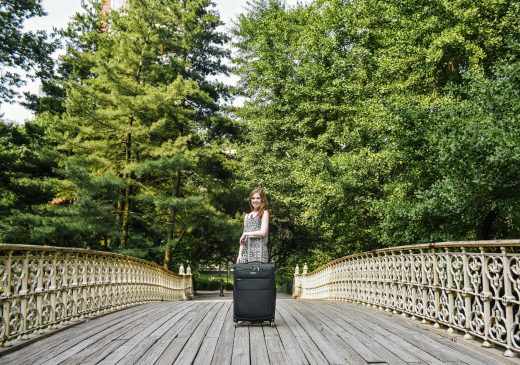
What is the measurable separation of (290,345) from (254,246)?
193 cm

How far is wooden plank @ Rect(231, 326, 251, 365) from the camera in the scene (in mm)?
4195

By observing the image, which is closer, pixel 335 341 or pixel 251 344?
pixel 251 344

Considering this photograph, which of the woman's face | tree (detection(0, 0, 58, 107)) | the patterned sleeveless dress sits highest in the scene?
tree (detection(0, 0, 58, 107))

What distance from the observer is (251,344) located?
4.98m

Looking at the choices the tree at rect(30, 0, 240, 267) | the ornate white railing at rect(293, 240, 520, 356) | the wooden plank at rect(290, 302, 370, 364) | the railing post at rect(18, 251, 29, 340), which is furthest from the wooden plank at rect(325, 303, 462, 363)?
the tree at rect(30, 0, 240, 267)

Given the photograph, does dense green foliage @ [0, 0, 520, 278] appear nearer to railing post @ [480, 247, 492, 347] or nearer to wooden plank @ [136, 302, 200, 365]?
railing post @ [480, 247, 492, 347]

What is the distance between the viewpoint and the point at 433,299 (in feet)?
21.4

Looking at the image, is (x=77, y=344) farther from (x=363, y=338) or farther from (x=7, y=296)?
(x=363, y=338)

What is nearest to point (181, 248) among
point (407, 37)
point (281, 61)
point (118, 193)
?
point (118, 193)

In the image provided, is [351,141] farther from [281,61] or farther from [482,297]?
[482,297]

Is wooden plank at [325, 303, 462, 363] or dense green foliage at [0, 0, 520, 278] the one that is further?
dense green foliage at [0, 0, 520, 278]

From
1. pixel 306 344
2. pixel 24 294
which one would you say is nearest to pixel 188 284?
pixel 24 294

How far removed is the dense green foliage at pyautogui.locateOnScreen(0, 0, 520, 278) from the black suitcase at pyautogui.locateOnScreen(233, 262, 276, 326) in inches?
237

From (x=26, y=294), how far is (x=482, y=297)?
17.7 feet
